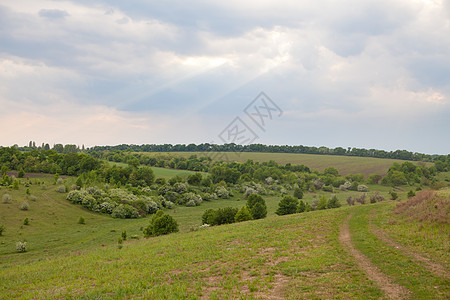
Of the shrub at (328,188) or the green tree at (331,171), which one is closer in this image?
the shrub at (328,188)

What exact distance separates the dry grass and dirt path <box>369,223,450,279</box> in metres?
4.40

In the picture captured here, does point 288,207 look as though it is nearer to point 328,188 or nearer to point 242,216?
point 242,216

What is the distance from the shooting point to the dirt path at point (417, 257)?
1338 cm

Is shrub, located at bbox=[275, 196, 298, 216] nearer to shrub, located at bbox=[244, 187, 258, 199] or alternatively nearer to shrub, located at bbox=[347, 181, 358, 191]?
shrub, located at bbox=[244, 187, 258, 199]

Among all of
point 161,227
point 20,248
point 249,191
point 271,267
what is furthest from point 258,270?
point 249,191

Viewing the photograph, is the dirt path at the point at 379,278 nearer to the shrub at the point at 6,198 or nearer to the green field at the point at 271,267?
the green field at the point at 271,267

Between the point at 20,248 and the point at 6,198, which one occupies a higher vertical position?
the point at 6,198

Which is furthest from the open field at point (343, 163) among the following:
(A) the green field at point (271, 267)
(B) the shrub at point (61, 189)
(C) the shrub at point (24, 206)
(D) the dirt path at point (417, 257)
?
(D) the dirt path at point (417, 257)

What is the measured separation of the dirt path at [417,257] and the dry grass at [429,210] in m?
4.40

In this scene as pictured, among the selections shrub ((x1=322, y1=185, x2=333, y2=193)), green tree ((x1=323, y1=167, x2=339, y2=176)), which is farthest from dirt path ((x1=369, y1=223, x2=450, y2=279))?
green tree ((x1=323, y1=167, x2=339, y2=176))

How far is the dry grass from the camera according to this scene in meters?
22.9

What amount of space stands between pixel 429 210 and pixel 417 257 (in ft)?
43.1

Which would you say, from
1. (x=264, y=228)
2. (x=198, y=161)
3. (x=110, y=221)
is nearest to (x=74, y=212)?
(x=110, y=221)

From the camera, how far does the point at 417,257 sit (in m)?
16.0
